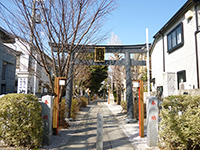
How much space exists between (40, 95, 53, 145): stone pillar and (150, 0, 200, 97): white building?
4767 millimetres

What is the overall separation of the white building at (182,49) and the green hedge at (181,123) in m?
2.38

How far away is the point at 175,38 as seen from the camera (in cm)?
1141

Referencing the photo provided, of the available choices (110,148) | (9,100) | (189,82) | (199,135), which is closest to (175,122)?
(199,135)

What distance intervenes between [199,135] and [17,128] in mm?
4884

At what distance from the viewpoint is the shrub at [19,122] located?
193 inches

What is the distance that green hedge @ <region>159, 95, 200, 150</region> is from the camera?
4430 millimetres

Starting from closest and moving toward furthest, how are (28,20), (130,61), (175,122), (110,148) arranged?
(175,122)
(110,148)
(28,20)
(130,61)

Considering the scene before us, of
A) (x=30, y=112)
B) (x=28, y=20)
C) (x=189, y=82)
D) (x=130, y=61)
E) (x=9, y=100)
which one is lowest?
(x=30, y=112)

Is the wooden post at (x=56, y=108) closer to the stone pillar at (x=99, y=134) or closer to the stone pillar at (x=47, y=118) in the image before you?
the stone pillar at (x=47, y=118)

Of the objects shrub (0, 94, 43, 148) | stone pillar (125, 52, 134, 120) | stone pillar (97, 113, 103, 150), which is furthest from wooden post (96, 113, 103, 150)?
stone pillar (125, 52, 134, 120)

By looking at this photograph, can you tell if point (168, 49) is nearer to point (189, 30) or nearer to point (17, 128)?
point (189, 30)

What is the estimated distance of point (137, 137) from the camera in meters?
6.86

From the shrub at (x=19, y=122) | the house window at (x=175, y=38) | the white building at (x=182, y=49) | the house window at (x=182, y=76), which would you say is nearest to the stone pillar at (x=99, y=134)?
the shrub at (x=19, y=122)

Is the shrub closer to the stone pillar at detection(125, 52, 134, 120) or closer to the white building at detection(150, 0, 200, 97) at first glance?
the white building at detection(150, 0, 200, 97)
